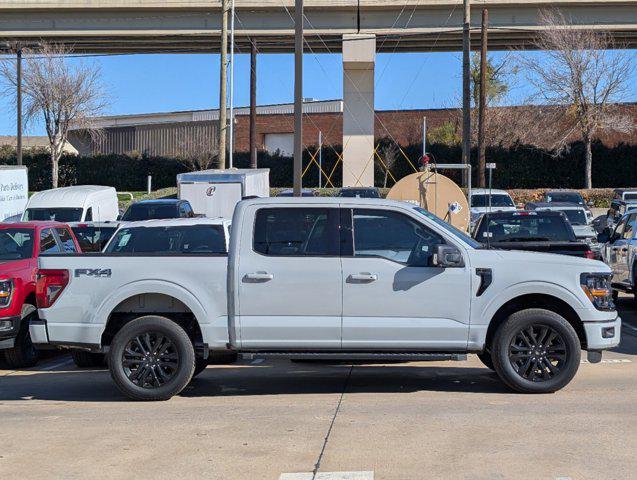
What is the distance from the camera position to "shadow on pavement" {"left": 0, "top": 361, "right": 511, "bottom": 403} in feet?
34.1

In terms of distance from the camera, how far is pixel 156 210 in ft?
80.2

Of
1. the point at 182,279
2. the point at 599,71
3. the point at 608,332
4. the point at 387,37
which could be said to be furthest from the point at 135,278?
the point at 599,71

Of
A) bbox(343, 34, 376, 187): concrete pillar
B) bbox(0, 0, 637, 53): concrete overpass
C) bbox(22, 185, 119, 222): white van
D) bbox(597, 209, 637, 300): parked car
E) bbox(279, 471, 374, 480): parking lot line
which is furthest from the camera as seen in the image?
bbox(0, 0, 637, 53): concrete overpass

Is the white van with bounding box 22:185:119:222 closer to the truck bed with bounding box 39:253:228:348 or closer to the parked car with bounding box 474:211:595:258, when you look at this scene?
the parked car with bounding box 474:211:595:258

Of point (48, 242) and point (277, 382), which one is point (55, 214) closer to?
point (48, 242)

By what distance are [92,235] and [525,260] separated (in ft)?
45.2

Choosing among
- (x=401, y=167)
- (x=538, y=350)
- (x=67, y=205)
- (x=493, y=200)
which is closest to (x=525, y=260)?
(x=538, y=350)

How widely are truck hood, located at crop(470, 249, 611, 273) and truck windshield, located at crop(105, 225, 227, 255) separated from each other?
358 centimetres

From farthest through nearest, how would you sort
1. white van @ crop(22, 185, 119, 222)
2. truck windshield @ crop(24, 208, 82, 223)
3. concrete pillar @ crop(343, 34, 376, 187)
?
1. concrete pillar @ crop(343, 34, 376, 187)
2. white van @ crop(22, 185, 119, 222)
3. truck windshield @ crop(24, 208, 82, 223)

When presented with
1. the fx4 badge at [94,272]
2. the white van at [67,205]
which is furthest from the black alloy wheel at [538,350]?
the white van at [67,205]

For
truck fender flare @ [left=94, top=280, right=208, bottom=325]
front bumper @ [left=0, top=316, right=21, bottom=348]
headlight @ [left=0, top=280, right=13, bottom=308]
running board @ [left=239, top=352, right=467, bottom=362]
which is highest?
truck fender flare @ [left=94, top=280, right=208, bottom=325]

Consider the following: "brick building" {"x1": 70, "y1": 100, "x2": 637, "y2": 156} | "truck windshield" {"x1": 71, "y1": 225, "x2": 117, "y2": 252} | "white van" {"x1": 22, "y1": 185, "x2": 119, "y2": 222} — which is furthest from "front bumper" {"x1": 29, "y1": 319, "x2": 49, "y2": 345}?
"brick building" {"x1": 70, "y1": 100, "x2": 637, "y2": 156}

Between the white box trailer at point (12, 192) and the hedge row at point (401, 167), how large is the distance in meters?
25.2

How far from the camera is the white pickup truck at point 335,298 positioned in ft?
31.2
